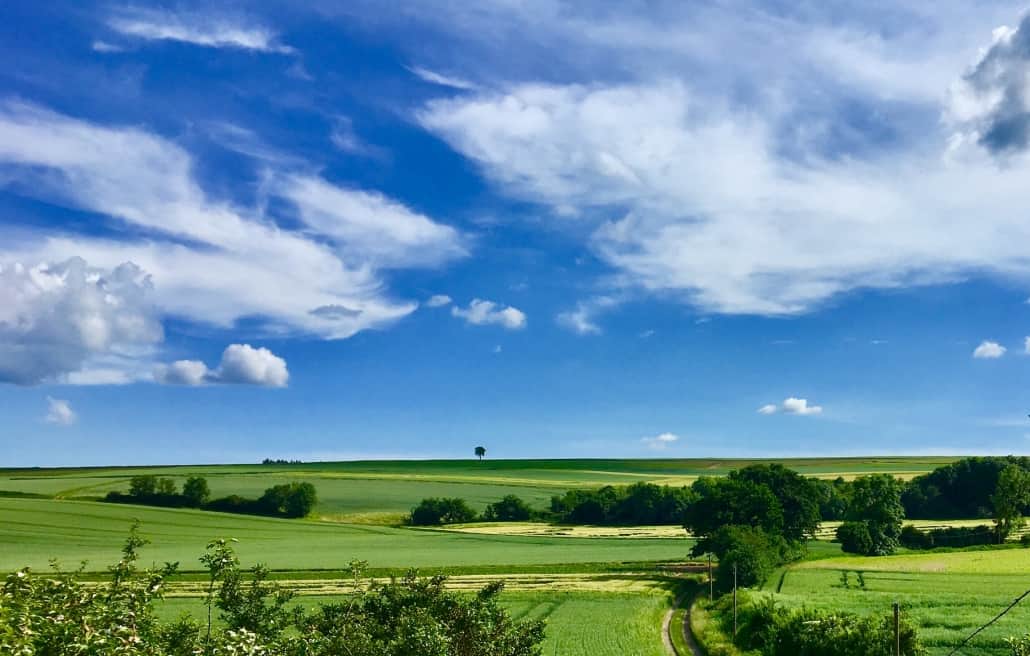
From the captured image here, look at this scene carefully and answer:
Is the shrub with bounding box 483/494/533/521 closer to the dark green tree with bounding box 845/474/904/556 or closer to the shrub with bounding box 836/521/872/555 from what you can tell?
the dark green tree with bounding box 845/474/904/556

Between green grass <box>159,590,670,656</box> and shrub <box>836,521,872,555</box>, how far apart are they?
143ft

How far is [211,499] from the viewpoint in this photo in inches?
5906

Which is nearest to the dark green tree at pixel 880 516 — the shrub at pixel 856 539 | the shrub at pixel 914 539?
the shrub at pixel 856 539

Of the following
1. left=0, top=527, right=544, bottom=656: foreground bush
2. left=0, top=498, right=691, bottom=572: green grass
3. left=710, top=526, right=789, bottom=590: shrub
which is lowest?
left=0, top=498, right=691, bottom=572: green grass

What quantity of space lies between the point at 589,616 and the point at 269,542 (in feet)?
216

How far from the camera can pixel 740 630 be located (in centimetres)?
5606

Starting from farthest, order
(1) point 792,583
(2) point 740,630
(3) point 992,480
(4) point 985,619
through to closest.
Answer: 1. (3) point 992,480
2. (1) point 792,583
3. (2) point 740,630
4. (4) point 985,619

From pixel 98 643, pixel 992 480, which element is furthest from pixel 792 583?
pixel 992 480

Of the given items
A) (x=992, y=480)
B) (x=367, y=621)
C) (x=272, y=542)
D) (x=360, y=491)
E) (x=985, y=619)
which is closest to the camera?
(x=367, y=621)

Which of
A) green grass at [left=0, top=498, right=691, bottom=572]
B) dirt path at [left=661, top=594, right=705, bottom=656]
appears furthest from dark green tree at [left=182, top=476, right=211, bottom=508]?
dirt path at [left=661, top=594, right=705, bottom=656]

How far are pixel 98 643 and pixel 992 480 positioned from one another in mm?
162863

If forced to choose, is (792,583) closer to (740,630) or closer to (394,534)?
(740,630)

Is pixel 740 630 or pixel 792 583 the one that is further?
pixel 792 583

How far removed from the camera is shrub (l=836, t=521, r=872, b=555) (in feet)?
338
